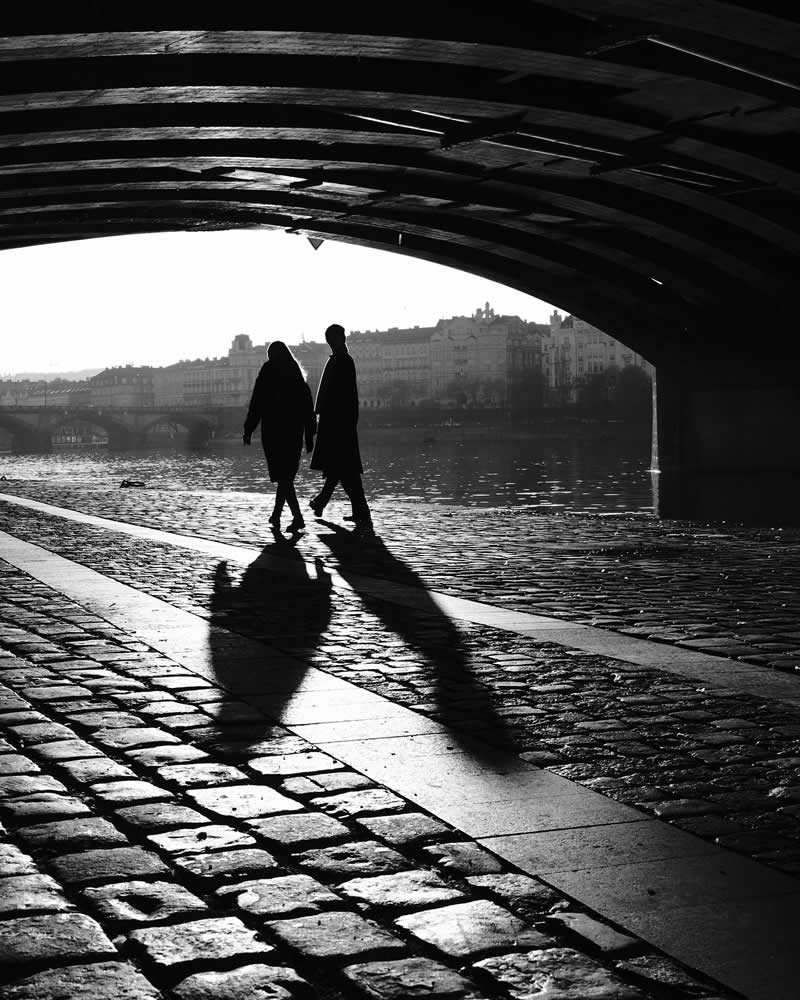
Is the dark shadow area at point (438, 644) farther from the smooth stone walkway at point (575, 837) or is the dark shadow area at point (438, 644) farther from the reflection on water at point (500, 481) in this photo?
the reflection on water at point (500, 481)

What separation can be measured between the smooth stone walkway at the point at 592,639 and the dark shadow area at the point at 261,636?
23 centimetres

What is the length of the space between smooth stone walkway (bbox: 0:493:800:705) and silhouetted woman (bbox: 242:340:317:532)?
2.87 m

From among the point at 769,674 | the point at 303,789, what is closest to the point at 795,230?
the point at 769,674

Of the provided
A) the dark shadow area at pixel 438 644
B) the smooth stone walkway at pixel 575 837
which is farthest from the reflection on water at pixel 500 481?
the smooth stone walkway at pixel 575 837

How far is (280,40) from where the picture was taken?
17234mm

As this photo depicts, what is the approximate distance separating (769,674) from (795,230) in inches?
983

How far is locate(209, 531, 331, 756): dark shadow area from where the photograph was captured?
16.0 ft

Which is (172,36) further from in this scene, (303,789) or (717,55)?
(303,789)

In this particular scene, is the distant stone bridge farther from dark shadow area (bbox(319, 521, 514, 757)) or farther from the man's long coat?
dark shadow area (bbox(319, 521, 514, 757))

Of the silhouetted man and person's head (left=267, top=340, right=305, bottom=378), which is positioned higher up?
person's head (left=267, top=340, right=305, bottom=378)

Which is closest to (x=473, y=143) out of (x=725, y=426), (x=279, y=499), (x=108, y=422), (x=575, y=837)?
(x=279, y=499)

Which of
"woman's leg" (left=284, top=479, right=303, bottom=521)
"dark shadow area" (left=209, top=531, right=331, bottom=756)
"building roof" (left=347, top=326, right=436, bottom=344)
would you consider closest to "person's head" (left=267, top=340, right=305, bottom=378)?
"woman's leg" (left=284, top=479, right=303, bottom=521)

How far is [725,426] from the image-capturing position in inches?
1512

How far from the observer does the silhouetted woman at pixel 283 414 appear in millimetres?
14008
